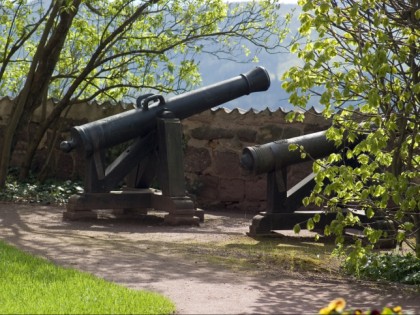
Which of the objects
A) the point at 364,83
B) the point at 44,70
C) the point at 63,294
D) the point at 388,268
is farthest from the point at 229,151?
the point at 63,294

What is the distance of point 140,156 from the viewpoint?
499 inches

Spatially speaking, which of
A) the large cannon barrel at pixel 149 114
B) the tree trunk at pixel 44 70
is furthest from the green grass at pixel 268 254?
the tree trunk at pixel 44 70

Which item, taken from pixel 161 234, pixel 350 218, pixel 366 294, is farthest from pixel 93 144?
pixel 366 294

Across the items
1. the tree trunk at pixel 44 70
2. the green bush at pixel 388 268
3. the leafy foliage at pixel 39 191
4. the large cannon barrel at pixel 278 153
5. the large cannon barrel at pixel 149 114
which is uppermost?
the tree trunk at pixel 44 70

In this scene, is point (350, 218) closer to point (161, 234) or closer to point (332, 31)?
point (332, 31)

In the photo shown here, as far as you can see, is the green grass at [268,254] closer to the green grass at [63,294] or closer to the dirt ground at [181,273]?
the dirt ground at [181,273]

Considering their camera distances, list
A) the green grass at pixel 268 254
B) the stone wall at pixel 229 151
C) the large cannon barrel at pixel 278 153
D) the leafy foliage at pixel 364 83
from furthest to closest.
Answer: the stone wall at pixel 229 151 < the large cannon barrel at pixel 278 153 < the green grass at pixel 268 254 < the leafy foliage at pixel 364 83

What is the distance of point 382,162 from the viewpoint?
8.76 metres

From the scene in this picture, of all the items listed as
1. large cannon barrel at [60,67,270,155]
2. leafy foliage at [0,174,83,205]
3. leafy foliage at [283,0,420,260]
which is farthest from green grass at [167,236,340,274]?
leafy foliage at [0,174,83,205]

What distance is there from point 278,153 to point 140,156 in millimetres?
2311

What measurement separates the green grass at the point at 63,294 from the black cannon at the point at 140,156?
13.5 ft

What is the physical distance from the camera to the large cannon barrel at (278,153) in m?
10.9

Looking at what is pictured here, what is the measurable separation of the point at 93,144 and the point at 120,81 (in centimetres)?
560

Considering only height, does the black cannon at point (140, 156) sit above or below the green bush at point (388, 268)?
above
